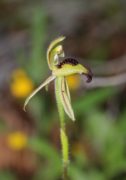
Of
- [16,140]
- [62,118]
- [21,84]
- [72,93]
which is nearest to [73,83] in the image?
[72,93]

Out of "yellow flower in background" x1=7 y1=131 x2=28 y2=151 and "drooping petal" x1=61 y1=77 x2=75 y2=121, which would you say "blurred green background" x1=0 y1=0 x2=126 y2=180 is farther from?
"drooping petal" x1=61 y1=77 x2=75 y2=121

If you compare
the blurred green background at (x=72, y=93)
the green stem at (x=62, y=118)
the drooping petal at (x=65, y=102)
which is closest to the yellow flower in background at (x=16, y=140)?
the blurred green background at (x=72, y=93)

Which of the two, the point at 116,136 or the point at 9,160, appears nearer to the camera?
the point at 116,136

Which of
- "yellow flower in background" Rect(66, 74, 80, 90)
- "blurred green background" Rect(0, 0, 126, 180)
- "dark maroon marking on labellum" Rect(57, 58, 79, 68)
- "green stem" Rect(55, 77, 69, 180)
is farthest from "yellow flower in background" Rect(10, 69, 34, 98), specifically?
"dark maroon marking on labellum" Rect(57, 58, 79, 68)

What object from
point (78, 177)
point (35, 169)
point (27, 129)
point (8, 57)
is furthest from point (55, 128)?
point (78, 177)

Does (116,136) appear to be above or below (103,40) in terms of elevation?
below

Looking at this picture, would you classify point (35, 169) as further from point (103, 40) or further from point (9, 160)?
point (103, 40)

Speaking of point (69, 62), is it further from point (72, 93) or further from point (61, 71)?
point (72, 93)

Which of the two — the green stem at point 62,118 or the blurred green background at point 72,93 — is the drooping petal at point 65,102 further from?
the blurred green background at point 72,93
